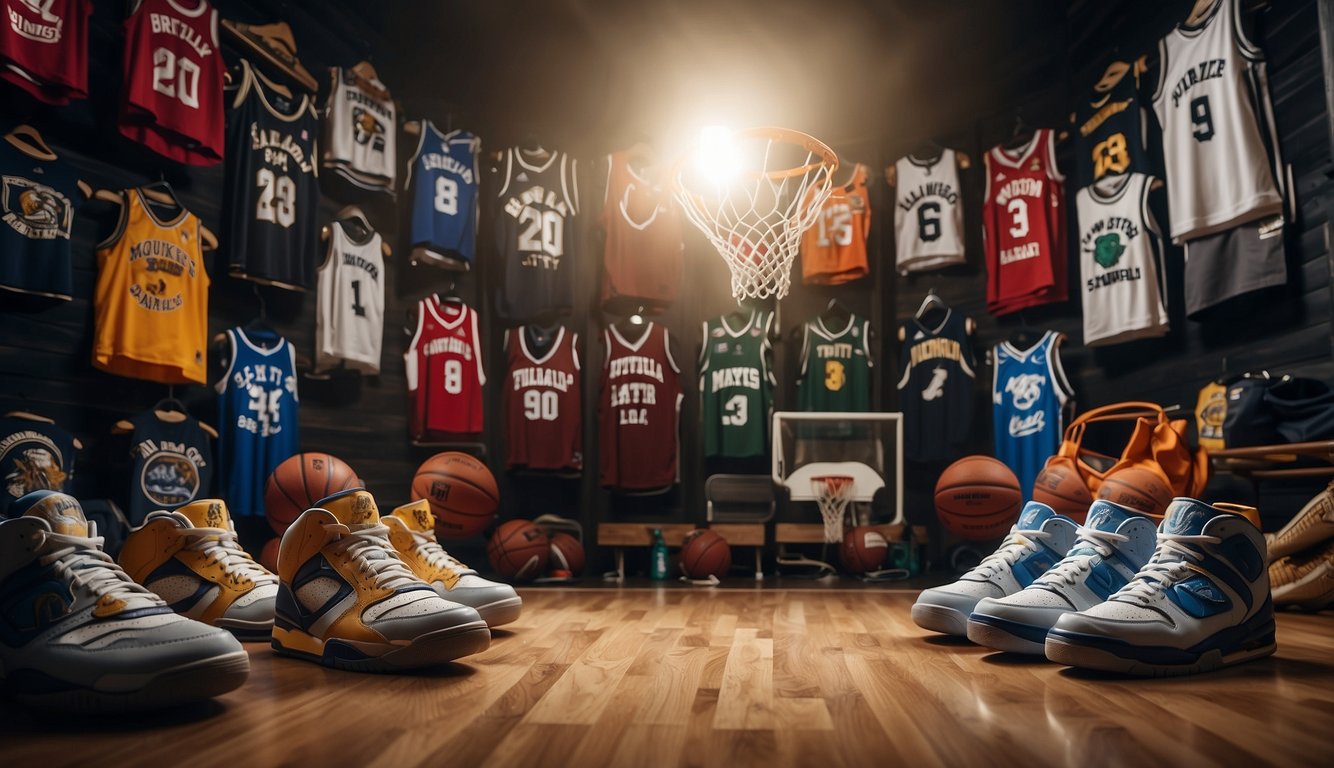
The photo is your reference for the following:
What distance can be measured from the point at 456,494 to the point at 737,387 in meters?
1.87

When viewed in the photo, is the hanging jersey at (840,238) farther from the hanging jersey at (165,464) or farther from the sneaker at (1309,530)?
the hanging jersey at (165,464)

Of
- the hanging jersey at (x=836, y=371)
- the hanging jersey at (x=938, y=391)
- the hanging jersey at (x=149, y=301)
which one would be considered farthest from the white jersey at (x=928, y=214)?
the hanging jersey at (x=149, y=301)

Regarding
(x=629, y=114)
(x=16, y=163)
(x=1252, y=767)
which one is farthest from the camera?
(x=629, y=114)

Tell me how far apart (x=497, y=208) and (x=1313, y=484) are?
427 centimetres

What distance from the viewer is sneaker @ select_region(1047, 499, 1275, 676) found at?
175cm

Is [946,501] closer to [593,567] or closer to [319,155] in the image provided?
[593,567]

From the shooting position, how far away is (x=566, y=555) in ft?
15.5

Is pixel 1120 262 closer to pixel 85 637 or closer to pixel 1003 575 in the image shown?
pixel 1003 575

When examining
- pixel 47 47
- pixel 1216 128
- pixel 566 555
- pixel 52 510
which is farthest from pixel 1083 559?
pixel 47 47

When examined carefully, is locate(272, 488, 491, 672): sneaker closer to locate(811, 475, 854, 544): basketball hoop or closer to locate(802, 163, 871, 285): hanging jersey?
locate(811, 475, 854, 544): basketball hoop

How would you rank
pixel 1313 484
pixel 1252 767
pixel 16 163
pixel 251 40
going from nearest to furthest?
pixel 1252 767 < pixel 16 163 < pixel 1313 484 < pixel 251 40

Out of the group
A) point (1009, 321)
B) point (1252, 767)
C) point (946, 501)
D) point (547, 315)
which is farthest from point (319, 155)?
point (1252, 767)

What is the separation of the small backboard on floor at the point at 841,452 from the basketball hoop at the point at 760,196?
0.84m

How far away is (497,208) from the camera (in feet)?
17.5
